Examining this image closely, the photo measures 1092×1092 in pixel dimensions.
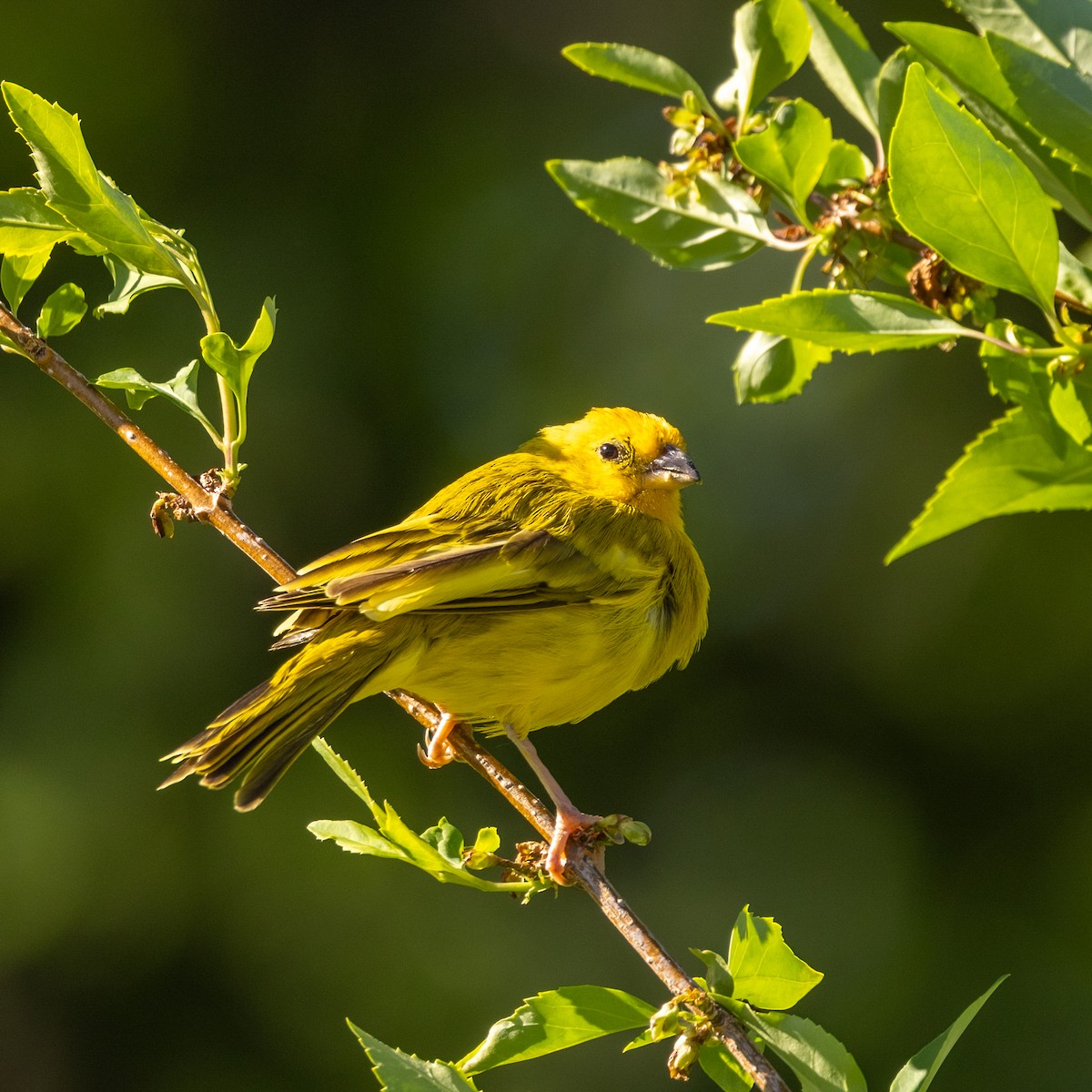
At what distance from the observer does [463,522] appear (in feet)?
11.4

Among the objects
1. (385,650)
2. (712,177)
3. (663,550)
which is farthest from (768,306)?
(663,550)

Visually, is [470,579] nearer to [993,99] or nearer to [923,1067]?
[923,1067]

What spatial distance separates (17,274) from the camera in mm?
2512

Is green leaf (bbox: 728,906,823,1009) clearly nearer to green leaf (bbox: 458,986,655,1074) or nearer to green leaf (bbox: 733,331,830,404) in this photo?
green leaf (bbox: 458,986,655,1074)

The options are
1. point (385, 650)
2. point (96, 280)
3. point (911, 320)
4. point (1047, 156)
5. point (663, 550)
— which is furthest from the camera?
point (96, 280)

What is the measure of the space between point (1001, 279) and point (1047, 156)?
350 mm

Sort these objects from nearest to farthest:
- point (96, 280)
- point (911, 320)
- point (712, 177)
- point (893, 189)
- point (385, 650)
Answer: point (893, 189) → point (911, 320) → point (712, 177) → point (385, 650) → point (96, 280)

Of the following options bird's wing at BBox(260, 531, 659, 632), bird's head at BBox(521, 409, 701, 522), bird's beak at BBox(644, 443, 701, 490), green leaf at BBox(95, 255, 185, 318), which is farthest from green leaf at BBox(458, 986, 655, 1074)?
bird's beak at BBox(644, 443, 701, 490)

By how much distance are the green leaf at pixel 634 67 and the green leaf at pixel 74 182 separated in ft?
2.48

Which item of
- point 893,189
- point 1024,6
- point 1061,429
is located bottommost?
point 1061,429

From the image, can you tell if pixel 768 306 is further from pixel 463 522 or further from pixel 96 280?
pixel 96 280

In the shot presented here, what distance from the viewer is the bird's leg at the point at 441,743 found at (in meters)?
3.57

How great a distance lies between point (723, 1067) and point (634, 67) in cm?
157

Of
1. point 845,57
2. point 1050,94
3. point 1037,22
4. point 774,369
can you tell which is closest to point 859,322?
point 1050,94
